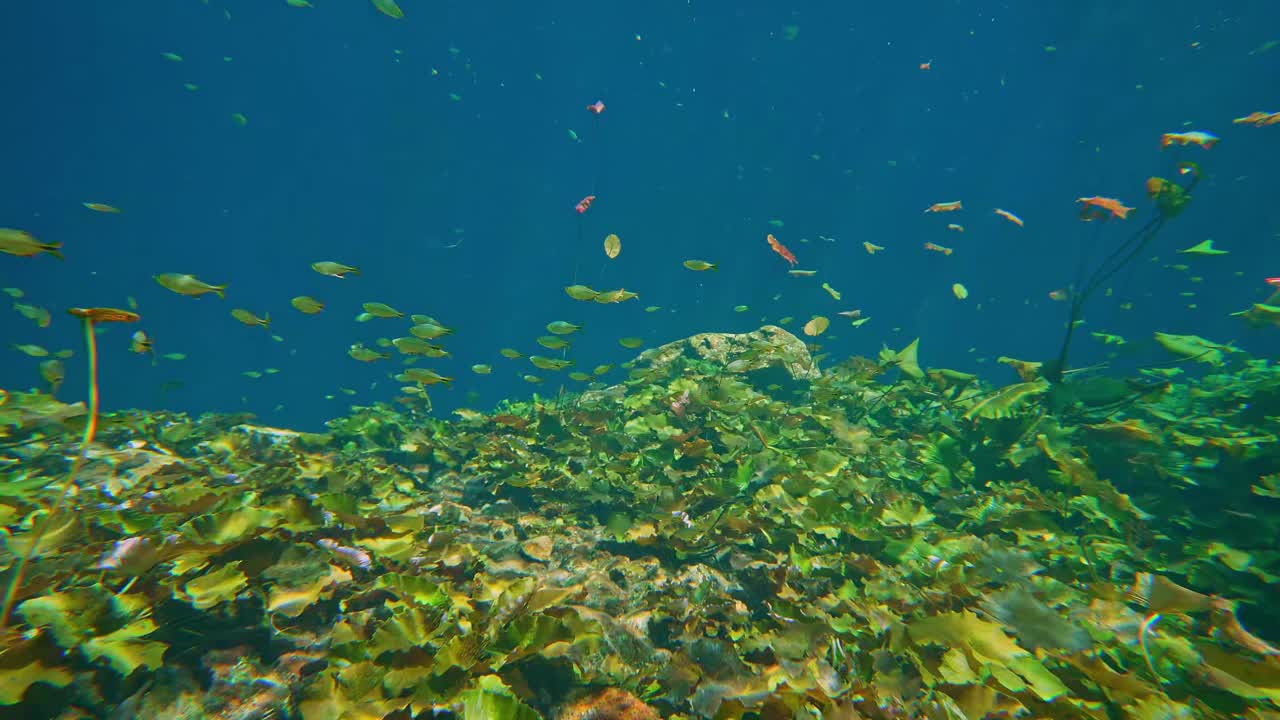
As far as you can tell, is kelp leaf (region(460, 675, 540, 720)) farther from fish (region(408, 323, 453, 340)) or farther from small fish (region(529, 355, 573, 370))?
fish (region(408, 323, 453, 340))

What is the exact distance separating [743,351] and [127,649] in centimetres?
919

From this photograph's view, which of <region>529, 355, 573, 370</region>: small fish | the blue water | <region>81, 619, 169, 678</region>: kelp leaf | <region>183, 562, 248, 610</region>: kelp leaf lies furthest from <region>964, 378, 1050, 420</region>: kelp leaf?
the blue water

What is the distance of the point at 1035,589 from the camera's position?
9.09 ft

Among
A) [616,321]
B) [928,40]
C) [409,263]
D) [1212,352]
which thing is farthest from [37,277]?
[928,40]

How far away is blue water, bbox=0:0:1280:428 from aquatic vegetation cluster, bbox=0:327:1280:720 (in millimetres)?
30033

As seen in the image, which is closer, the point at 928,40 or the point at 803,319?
the point at 928,40

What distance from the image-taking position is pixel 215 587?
7.31 feet

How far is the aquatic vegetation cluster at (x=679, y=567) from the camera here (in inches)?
77.2

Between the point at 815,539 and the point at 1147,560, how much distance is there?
7.96 feet

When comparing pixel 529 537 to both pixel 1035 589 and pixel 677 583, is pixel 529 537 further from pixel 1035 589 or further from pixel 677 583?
pixel 1035 589

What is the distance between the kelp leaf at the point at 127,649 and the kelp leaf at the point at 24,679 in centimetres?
9

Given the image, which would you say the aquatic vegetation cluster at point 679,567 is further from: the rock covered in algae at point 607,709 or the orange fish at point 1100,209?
the orange fish at point 1100,209

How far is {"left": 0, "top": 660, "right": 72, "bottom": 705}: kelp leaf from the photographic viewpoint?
168 cm

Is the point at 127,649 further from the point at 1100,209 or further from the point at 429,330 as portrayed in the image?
the point at 1100,209
